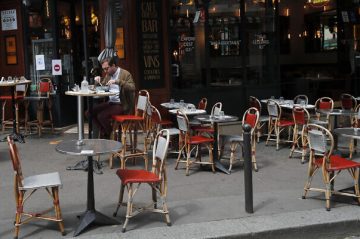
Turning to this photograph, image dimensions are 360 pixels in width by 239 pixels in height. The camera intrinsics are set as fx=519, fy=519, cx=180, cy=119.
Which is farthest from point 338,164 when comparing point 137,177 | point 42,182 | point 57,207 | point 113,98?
point 113,98

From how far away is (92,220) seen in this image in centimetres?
554

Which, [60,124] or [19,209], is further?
[60,124]

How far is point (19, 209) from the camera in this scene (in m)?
5.28

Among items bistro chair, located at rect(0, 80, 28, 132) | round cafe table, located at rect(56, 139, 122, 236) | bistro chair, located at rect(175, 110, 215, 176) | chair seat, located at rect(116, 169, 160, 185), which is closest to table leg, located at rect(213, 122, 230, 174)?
bistro chair, located at rect(175, 110, 215, 176)

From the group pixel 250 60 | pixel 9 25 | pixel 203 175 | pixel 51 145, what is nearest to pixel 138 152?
pixel 203 175

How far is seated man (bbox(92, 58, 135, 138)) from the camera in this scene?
28.2ft

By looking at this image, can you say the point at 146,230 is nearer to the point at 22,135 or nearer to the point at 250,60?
the point at 22,135

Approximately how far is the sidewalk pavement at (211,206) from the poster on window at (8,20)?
4.91 metres

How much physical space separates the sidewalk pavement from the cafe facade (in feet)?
10.8

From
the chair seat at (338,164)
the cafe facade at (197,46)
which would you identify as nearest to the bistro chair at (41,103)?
the cafe facade at (197,46)

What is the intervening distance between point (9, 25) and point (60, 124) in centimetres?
281

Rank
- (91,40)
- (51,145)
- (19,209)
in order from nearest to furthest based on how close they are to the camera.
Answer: (19,209), (51,145), (91,40)

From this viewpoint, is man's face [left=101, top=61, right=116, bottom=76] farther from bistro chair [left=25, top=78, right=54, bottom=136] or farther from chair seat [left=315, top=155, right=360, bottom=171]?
chair seat [left=315, top=155, right=360, bottom=171]

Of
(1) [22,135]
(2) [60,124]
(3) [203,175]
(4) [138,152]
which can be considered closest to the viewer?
(3) [203,175]
